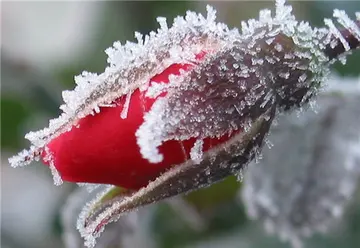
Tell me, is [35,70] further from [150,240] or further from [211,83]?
[211,83]

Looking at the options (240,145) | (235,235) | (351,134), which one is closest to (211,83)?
(240,145)

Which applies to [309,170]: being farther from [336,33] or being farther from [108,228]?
[336,33]

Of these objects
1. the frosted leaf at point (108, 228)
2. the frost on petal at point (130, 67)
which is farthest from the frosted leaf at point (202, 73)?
the frosted leaf at point (108, 228)

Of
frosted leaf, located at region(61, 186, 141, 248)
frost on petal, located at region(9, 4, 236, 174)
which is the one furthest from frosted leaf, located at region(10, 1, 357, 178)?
frosted leaf, located at region(61, 186, 141, 248)

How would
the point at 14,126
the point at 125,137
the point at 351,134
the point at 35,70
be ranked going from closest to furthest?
the point at 125,137 → the point at 351,134 → the point at 35,70 → the point at 14,126

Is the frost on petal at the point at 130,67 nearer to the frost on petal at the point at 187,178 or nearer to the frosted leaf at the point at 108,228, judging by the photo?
the frost on petal at the point at 187,178

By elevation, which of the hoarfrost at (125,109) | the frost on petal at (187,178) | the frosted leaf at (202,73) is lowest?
the frost on petal at (187,178)

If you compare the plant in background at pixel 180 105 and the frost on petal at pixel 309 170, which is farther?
the frost on petal at pixel 309 170


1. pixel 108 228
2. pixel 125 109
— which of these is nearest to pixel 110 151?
pixel 125 109
